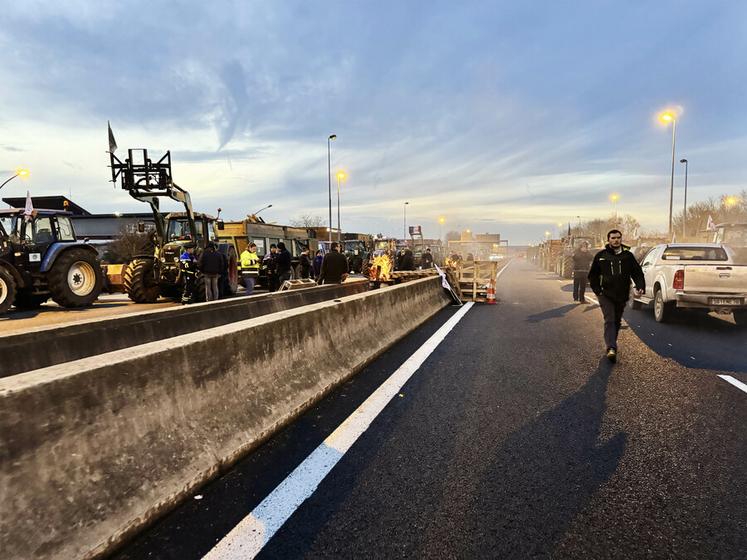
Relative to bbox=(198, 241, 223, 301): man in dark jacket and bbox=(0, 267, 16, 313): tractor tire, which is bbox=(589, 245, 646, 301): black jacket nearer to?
bbox=(198, 241, 223, 301): man in dark jacket

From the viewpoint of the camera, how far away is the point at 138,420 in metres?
2.71

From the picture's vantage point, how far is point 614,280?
7008 mm

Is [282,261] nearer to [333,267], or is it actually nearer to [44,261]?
[333,267]

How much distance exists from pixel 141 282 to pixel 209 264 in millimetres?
3150

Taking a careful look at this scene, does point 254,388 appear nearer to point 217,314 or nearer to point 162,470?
point 162,470

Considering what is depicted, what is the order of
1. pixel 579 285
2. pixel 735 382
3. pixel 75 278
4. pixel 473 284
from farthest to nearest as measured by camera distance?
pixel 473 284 → pixel 579 285 → pixel 75 278 → pixel 735 382

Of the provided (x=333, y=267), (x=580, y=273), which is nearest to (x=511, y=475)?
(x=333, y=267)

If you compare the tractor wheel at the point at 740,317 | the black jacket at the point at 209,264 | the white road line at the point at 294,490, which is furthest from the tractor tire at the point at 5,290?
the tractor wheel at the point at 740,317

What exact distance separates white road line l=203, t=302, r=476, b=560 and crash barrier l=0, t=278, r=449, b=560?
0.47 meters

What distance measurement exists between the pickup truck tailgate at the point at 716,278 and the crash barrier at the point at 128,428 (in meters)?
8.89

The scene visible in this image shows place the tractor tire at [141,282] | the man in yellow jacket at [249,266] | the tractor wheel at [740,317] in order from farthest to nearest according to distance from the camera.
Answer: the man in yellow jacket at [249,266]
the tractor tire at [141,282]
the tractor wheel at [740,317]

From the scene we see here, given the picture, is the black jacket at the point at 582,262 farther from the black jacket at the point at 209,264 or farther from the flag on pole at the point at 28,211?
the flag on pole at the point at 28,211

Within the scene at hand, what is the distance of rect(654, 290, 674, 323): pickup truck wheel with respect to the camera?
33.6ft

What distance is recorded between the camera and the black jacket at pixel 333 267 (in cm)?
1298
